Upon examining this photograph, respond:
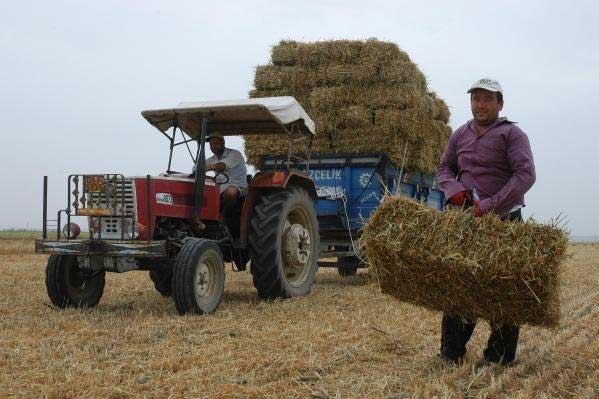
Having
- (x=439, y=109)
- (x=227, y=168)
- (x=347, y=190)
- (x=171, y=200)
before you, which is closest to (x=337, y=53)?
(x=439, y=109)

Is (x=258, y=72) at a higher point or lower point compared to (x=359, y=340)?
higher

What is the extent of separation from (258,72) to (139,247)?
514cm

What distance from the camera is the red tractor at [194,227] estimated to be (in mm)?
6602

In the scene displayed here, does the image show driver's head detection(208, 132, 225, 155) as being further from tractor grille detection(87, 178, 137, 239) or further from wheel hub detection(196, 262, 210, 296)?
wheel hub detection(196, 262, 210, 296)

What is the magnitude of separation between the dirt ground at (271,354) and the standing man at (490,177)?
16 cm

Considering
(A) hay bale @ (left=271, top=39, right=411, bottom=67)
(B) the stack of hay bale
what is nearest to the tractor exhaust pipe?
(B) the stack of hay bale

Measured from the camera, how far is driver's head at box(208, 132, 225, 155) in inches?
306

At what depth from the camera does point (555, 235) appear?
400cm

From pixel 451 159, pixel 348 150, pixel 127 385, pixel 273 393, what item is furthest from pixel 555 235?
pixel 348 150

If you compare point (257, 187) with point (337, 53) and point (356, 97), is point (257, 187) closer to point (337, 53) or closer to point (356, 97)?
point (356, 97)

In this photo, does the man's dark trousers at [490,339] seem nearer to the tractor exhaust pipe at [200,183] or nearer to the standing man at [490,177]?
the standing man at [490,177]

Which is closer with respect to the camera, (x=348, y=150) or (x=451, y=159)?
(x=451, y=159)

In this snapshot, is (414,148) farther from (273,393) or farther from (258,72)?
(273,393)

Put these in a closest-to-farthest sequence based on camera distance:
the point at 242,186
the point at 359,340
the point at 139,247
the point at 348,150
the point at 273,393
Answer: the point at 273,393 < the point at 359,340 < the point at 139,247 < the point at 242,186 < the point at 348,150
